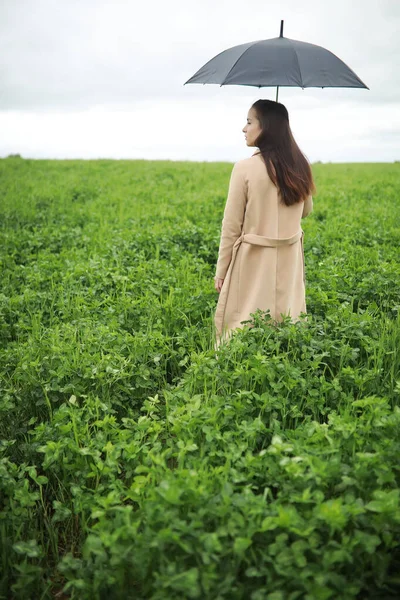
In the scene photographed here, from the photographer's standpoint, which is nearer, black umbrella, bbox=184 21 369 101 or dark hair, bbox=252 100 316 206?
dark hair, bbox=252 100 316 206

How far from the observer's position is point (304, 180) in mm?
4441

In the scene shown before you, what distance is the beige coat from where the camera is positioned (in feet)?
14.5

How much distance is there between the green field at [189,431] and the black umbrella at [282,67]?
2.04m

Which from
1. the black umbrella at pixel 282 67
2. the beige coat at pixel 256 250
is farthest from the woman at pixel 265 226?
the black umbrella at pixel 282 67

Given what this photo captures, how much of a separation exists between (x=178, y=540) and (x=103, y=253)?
19.5ft

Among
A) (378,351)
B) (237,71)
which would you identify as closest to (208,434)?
(378,351)

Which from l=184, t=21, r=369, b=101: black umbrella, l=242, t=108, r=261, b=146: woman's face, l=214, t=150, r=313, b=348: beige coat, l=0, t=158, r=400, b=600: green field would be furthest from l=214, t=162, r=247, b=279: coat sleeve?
l=184, t=21, r=369, b=101: black umbrella

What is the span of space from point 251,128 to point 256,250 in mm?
992

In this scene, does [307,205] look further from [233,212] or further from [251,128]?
[251,128]

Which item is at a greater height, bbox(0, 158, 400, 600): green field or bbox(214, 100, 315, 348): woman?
bbox(214, 100, 315, 348): woman

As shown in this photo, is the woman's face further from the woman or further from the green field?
the green field

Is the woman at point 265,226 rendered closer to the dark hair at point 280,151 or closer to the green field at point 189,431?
the dark hair at point 280,151

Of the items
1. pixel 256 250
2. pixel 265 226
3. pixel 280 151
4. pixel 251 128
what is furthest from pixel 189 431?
pixel 251 128

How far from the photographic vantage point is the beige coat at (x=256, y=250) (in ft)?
14.5
